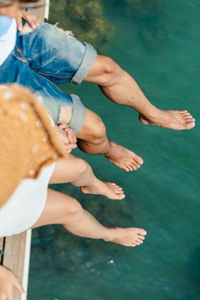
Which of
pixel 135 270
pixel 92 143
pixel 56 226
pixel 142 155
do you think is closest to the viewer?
pixel 92 143

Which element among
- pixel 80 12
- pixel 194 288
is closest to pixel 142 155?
pixel 194 288

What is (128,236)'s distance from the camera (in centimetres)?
265

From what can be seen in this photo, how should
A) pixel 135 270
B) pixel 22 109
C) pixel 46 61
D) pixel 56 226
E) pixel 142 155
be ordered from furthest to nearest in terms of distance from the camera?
pixel 142 155
pixel 56 226
pixel 135 270
pixel 46 61
pixel 22 109

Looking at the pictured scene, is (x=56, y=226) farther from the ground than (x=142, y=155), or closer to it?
closer to it

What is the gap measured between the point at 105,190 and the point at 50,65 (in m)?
1.03

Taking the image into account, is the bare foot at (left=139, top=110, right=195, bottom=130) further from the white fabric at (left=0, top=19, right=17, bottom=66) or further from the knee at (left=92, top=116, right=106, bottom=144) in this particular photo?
the white fabric at (left=0, top=19, right=17, bottom=66)

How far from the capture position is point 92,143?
249 cm

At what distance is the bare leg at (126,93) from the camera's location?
8.04 ft

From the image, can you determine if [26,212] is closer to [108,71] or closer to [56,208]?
[56,208]

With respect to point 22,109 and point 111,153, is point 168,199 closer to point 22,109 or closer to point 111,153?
point 111,153

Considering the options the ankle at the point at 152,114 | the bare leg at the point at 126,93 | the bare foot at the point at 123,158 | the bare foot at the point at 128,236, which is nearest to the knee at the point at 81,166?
the bare foot at the point at 128,236

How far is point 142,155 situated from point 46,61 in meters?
1.40

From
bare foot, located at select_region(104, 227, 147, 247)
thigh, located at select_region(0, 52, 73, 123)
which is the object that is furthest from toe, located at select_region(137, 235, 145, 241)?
Result: thigh, located at select_region(0, 52, 73, 123)

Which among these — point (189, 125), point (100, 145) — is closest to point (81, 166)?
point (100, 145)
